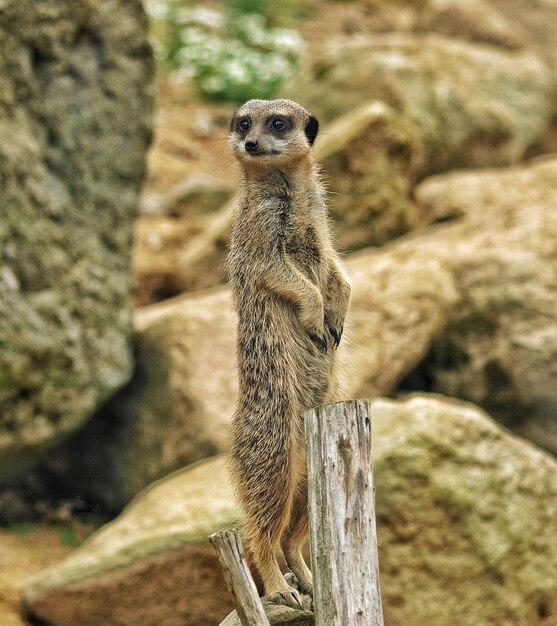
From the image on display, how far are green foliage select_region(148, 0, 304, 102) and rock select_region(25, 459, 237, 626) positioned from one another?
726cm

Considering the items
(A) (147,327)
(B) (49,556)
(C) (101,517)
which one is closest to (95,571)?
→ (B) (49,556)

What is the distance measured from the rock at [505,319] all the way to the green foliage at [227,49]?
16.4ft

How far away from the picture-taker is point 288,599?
3305mm

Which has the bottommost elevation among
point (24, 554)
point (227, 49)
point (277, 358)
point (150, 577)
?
point (24, 554)

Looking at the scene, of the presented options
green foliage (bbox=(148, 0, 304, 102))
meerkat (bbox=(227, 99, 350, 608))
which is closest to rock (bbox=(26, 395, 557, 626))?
meerkat (bbox=(227, 99, 350, 608))

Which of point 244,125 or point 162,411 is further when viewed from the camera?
point 162,411

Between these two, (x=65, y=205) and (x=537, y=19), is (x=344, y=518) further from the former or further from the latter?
(x=537, y=19)

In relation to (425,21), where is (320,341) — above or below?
above

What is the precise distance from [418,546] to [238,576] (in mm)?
1986

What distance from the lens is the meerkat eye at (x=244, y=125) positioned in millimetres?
3576

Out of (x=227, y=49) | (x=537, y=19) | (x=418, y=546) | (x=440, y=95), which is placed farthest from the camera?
(x=227, y=49)

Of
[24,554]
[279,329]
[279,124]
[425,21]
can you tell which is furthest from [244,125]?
[425,21]

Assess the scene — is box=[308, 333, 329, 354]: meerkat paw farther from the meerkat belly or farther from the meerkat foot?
the meerkat foot

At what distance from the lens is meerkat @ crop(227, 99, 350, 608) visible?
3.28 meters
